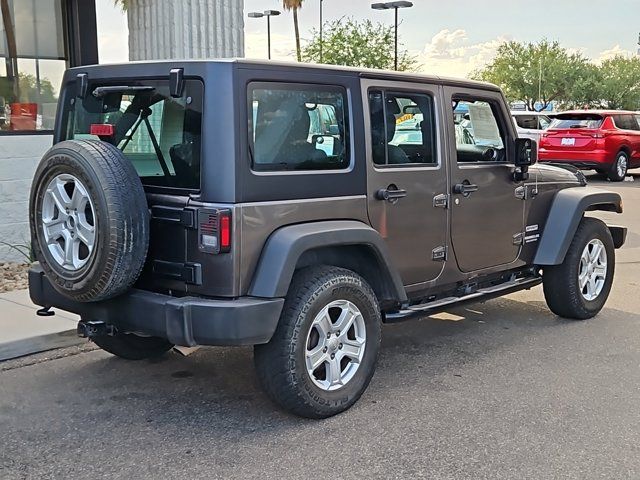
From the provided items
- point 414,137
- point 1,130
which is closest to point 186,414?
point 414,137

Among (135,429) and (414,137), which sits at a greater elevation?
(414,137)

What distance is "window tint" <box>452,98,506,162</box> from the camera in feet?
17.6

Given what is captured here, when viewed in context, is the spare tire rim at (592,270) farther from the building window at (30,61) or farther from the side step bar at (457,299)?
the building window at (30,61)

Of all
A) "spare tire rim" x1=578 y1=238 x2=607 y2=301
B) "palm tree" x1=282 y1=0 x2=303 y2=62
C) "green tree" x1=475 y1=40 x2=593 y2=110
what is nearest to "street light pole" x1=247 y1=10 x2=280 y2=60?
"palm tree" x1=282 y1=0 x2=303 y2=62

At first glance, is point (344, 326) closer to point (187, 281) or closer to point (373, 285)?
point (373, 285)

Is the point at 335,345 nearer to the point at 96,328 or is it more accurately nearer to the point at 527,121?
the point at 96,328

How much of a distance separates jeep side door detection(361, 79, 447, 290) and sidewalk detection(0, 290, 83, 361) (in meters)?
2.56

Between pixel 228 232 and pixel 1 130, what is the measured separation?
5.43 metres

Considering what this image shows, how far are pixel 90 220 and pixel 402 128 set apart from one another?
202 centimetres

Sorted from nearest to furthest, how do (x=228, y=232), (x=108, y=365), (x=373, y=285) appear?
(x=228, y=232) < (x=373, y=285) < (x=108, y=365)

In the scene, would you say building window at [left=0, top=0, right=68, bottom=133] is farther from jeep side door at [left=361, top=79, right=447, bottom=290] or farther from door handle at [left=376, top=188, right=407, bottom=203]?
door handle at [left=376, top=188, right=407, bottom=203]

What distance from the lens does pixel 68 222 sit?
4.14 m

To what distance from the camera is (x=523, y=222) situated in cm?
593

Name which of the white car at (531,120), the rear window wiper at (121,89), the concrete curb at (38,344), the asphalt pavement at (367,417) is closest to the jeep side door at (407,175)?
the asphalt pavement at (367,417)
